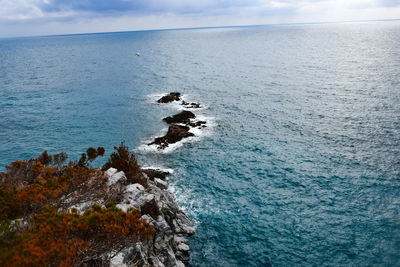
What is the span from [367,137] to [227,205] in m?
24.9

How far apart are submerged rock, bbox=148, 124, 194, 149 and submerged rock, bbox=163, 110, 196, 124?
12.6 feet

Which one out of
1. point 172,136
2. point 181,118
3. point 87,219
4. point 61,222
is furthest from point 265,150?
point 61,222

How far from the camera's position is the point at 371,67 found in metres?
79.8

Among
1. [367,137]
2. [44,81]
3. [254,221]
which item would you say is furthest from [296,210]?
[44,81]

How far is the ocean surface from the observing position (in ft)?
68.1

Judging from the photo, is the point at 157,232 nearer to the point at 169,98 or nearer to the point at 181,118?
the point at 181,118

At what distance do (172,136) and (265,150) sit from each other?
1445cm

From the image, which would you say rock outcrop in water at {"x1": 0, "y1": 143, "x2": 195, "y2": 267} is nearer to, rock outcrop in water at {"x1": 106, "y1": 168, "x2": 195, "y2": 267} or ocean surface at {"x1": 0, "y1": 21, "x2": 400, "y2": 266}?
rock outcrop in water at {"x1": 106, "y1": 168, "x2": 195, "y2": 267}

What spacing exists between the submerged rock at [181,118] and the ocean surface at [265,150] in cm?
181

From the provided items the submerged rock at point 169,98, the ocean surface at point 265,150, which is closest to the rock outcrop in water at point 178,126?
the ocean surface at point 265,150

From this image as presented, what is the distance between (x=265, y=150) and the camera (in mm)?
34969

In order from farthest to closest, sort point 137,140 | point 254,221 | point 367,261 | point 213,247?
point 137,140 < point 254,221 < point 213,247 < point 367,261

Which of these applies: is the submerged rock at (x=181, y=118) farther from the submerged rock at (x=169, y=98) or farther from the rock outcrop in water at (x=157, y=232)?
the rock outcrop in water at (x=157, y=232)

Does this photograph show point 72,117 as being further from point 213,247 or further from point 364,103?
point 364,103
